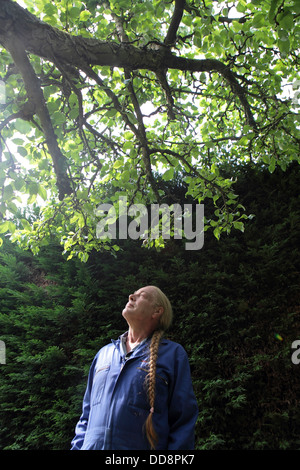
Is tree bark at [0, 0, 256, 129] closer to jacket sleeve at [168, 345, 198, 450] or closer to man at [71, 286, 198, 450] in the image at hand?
man at [71, 286, 198, 450]

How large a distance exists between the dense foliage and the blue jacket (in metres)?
1.74

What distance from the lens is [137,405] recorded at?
1.76 meters

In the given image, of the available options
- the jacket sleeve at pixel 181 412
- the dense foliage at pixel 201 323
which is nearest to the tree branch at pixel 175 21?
the dense foliage at pixel 201 323

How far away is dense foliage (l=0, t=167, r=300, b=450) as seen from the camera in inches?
134

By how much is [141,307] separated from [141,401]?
621 millimetres

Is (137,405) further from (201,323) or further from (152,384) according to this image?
(201,323)

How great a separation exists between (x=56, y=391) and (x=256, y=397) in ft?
8.00

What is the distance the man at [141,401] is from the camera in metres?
1.70

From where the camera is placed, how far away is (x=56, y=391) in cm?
401

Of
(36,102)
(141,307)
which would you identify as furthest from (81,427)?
(36,102)

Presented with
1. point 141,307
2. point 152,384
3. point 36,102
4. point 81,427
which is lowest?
point 81,427

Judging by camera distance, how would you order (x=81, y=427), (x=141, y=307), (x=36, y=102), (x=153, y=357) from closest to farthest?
(x=153, y=357), (x=81, y=427), (x=141, y=307), (x=36, y=102)

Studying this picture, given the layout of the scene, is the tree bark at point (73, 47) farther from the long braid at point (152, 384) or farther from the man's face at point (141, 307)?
the long braid at point (152, 384)

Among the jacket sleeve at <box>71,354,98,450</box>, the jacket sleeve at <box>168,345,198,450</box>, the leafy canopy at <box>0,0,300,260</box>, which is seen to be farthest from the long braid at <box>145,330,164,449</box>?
the leafy canopy at <box>0,0,300,260</box>
